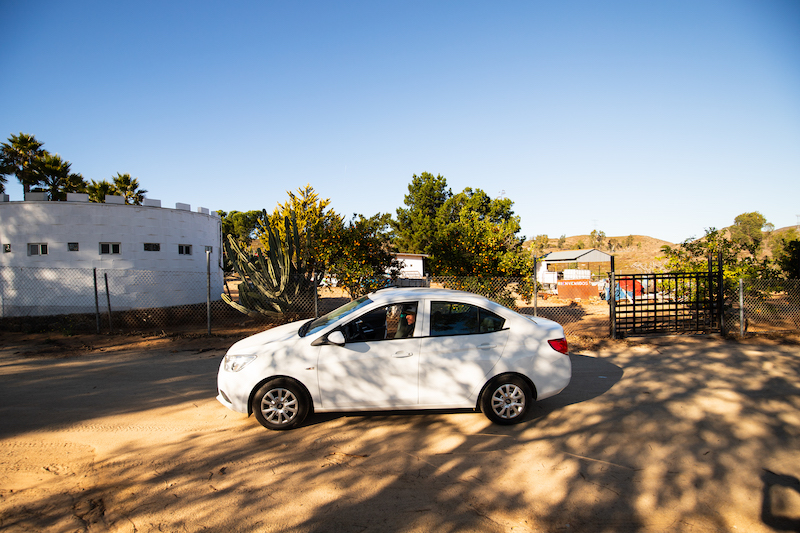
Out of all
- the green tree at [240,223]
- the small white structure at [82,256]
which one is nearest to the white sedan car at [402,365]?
the small white structure at [82,256]

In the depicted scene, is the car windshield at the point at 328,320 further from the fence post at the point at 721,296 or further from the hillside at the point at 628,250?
the hillside at the point at 628,250

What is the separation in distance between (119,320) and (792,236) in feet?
76.9

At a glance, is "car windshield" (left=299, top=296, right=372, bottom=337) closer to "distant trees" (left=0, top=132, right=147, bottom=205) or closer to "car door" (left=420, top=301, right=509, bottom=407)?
"car door" (left=420, top=301, right=509, bottom=407)

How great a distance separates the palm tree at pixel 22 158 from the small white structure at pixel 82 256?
40.2 feet

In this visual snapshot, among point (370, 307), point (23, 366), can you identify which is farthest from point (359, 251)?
point (23, 366)

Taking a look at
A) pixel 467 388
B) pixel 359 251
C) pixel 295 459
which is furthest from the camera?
pixel 359 251

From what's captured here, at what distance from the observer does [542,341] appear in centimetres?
499

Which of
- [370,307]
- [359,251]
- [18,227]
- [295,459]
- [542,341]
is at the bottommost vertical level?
[295,459]

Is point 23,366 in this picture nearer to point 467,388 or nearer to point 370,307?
point 370,307

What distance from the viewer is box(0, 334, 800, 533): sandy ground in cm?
318

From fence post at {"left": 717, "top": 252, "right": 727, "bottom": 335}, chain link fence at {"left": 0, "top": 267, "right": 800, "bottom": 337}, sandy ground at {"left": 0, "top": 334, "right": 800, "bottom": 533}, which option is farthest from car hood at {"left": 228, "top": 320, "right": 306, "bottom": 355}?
fence post at {"left": 717, "top": 252, "right": 727, "bottom": 335}

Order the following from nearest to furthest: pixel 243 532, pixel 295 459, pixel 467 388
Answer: pixel 243 532
pixel 295 459
pixel 467 388

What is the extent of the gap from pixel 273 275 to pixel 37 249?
8363 millimetres

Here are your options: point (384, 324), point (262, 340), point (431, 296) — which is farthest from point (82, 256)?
point (431, 296)
